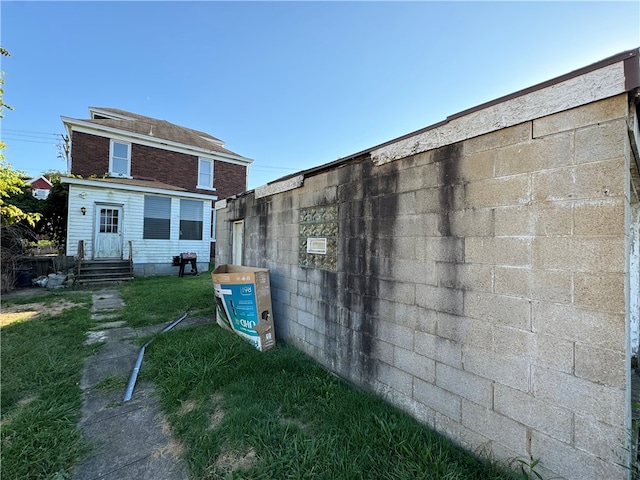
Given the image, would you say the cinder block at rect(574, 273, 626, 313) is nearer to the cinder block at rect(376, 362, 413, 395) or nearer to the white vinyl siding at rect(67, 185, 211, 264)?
the cinder block at rect(376, 362, 413, 395)

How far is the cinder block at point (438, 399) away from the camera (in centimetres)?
209

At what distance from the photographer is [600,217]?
1471 millimetres

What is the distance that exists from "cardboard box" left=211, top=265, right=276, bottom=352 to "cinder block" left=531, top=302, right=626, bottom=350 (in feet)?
10.7

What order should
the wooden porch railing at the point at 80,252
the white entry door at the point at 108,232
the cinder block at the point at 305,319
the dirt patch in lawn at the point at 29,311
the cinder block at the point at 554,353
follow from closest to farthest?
1. the cinder block at the point at 554,353
2. the cinder block at the point at 305,319
3. the dirt patch in lawn at the point at 29,311
4. the wooden porch railing at the point at 80,252
5. the white entry door at the point at 108,232

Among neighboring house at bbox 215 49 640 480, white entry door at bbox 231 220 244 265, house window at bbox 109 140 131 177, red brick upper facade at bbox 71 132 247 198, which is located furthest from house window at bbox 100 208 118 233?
neighboring house at bbox 215 49 640 480

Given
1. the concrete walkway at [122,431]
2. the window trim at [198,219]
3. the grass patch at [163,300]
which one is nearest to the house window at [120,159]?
the window trim at [198,219]

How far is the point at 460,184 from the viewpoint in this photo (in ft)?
6.96

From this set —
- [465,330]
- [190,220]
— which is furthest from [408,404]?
[190,220]

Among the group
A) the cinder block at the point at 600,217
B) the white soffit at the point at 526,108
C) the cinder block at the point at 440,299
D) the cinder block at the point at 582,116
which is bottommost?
the cinder block at the point at 440,299

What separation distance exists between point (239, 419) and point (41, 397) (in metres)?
2.37

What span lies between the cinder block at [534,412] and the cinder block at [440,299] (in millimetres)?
564

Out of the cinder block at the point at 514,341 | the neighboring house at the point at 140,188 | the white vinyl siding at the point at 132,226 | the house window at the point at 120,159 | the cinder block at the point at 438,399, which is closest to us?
the cinder block at the point at 514,341

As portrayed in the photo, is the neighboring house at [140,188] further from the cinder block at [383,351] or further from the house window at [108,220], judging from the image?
the cinder block at [383,351]

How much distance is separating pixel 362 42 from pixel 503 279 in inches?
224
